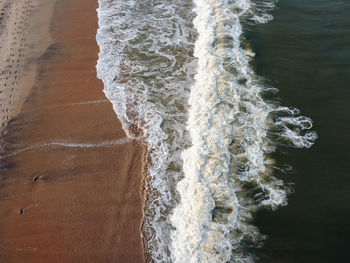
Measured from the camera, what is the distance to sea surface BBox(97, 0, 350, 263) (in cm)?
748

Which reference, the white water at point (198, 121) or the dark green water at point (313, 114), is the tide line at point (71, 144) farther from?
the dark green water at point (313, 114)

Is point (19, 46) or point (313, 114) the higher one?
point (19, 46)

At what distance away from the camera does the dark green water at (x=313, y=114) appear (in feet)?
24.0

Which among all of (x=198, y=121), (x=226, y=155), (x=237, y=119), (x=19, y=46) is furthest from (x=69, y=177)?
(x=19, y=46)

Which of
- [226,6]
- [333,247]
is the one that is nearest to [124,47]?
[226,6]

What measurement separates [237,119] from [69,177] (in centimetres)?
518

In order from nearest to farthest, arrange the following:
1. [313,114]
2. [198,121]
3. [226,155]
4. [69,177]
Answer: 1. [69,177]
2. [226,155]
3. [313,114]
4. [198,121]

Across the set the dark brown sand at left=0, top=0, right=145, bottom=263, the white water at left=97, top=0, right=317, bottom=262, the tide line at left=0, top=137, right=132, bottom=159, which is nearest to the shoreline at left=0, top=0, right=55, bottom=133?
the dark brown sand at left=0, top=0, right=145, bottom=263

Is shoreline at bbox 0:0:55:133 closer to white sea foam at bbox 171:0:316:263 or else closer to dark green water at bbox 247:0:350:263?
white sea foam at bbox 171:0:316:263

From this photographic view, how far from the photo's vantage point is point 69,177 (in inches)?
340

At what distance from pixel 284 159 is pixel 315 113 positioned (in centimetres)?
208

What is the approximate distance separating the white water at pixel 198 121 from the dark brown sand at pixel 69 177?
526mm

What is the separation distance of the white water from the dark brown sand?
0.53m

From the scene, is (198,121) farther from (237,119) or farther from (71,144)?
(71,144)
